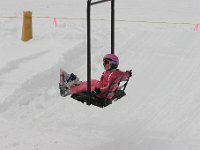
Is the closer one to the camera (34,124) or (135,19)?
(34,124)

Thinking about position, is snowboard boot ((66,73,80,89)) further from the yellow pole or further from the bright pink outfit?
the yellow pole

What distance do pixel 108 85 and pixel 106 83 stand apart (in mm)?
119

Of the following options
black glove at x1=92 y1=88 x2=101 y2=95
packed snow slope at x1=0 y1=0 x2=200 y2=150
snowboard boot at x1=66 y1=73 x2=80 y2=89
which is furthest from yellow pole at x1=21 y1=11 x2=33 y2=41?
black glove at x1=92 y1=88 x2=101 y2=95

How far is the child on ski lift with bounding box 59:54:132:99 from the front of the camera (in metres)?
8.62

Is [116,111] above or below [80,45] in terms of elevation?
below

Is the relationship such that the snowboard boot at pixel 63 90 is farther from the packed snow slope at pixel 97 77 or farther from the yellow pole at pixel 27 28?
the yellow pole at pixel 27 28

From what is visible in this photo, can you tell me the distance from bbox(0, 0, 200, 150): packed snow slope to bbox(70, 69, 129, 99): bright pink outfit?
115cm

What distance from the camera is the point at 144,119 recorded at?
34.4ft

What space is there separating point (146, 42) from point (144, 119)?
4494mm

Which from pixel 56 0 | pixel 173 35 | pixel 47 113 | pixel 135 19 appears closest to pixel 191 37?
pixel 173 35

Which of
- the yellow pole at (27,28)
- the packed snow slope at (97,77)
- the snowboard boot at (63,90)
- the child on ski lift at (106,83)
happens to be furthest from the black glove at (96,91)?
the yellow pole at (27,28)

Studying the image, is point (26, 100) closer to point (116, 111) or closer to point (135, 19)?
point (116, 111)

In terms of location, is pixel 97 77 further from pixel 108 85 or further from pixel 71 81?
pixel 108 85

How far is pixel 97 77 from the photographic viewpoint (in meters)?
12.6
